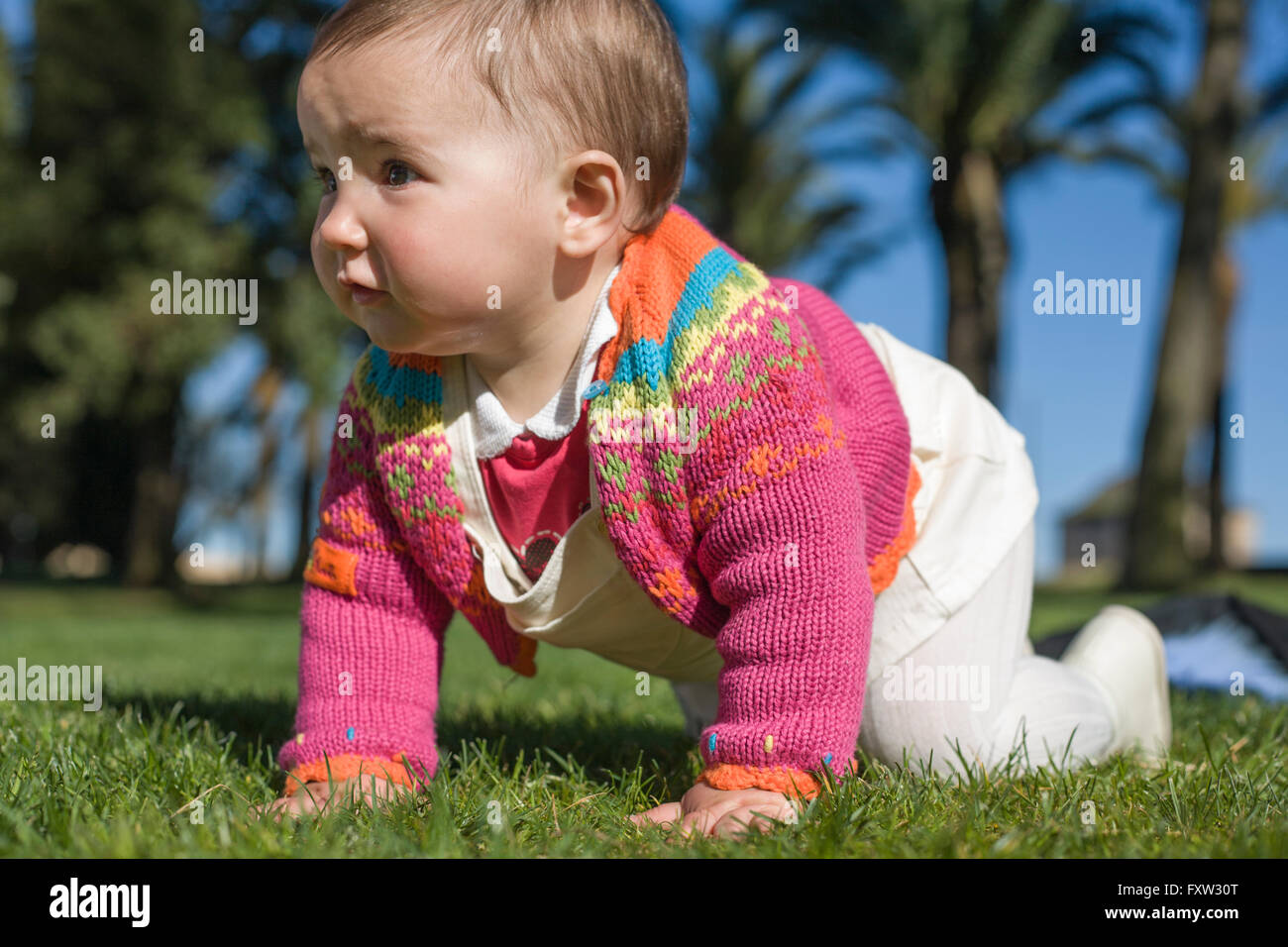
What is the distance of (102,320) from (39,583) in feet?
25.4

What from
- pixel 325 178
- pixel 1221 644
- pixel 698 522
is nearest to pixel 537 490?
pixel 698 522

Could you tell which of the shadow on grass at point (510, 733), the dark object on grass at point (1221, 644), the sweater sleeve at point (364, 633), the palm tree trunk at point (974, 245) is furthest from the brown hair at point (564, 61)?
the palm tree trunk at point (974, 245)

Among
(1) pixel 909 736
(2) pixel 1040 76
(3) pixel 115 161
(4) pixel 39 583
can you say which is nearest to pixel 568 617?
(1) pixel 909 736

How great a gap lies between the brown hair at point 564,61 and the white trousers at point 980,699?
109cm

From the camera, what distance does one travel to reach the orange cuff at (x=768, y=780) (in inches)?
71.4

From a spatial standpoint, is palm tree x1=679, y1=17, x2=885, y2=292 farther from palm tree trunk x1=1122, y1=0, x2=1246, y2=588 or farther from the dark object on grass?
the dark object on grass

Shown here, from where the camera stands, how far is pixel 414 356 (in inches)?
90.4

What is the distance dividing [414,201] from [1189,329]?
1373 centimetres

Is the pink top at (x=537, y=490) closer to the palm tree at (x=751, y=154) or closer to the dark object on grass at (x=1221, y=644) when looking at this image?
the dark object on grass at (x=1221, y=644)

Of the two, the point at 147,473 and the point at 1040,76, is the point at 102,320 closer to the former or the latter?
the point at 147,473

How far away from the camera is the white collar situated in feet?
6.95

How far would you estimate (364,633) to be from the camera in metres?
2.27

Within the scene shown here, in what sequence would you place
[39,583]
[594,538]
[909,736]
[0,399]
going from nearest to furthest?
[594,538] → [909,736] → [0,399] → [39,583]

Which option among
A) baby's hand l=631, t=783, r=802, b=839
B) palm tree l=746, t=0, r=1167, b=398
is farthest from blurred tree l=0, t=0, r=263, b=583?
baby's hand l=631, t=783, r=802, b=839
